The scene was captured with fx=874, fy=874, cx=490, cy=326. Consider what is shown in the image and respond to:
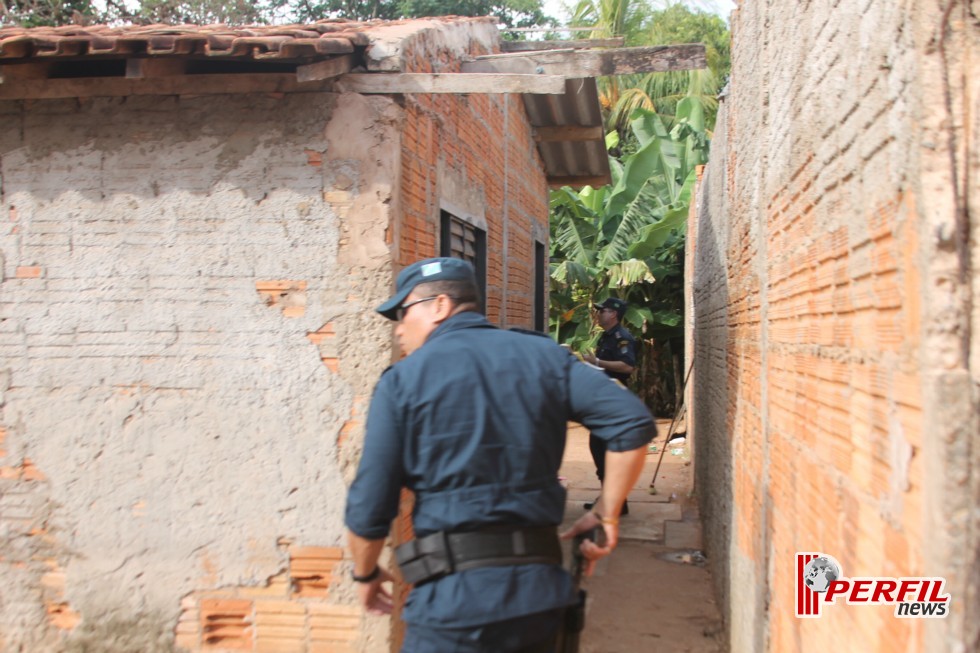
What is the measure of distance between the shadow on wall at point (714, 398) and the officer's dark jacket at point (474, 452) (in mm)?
2784

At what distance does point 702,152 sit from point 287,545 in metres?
13.6

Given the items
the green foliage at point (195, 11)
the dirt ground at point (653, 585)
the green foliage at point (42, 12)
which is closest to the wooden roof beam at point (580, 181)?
the dirt ground at point (653, 585)

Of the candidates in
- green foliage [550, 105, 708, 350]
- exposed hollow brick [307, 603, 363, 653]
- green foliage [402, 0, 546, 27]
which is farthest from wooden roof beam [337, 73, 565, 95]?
green foliage [402, 0, 546, 27]

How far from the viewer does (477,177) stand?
7043mm

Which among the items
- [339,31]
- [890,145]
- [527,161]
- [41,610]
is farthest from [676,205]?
[890,145]

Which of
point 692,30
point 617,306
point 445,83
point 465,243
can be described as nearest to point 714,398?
point 617,306

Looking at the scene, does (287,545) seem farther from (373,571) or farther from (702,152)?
(702,152)

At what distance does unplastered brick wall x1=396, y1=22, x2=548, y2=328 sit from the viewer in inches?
200

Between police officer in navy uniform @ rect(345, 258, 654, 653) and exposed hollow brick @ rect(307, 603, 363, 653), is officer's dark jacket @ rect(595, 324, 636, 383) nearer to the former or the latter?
exposed hollow brick @ rect(307, 603, 363, 653)

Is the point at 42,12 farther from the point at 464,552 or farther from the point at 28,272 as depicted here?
the point at 464,552

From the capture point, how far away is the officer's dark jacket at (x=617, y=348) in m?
8.45

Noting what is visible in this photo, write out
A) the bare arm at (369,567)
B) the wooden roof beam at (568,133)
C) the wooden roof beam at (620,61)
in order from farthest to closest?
the wooden roof beam at (568,133) < the wooden roof beam at (620,61) < the bare arm at (369,567)

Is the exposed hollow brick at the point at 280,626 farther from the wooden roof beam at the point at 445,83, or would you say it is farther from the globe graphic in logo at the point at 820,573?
the globe graphic in logo at the point at 820,573

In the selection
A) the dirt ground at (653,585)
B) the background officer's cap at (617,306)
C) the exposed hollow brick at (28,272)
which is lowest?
the dirt ground at (653,585)
